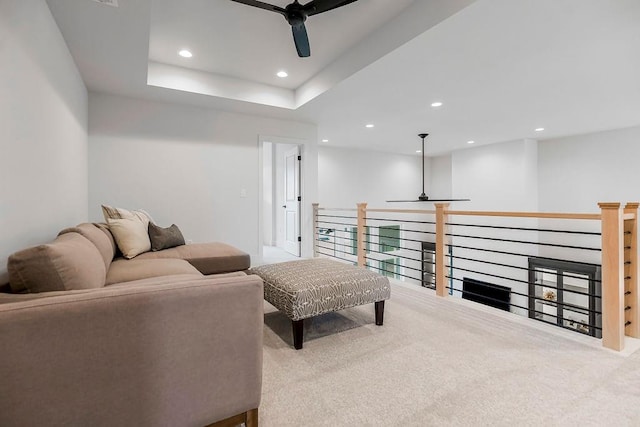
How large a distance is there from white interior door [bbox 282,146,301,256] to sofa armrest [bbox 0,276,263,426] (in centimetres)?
400

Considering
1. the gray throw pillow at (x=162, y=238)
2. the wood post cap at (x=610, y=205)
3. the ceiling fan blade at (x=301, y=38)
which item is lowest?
the gray throw pillow at (x=162, y=238)

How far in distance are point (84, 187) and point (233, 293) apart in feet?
11.0

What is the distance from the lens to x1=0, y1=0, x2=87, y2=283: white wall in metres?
1.58

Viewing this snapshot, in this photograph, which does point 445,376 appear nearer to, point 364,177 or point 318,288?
point 318,288

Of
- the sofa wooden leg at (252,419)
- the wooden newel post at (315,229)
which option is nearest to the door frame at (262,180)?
the wooden newel post at (315,229)

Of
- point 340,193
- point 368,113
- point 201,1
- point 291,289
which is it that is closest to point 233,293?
point 291,289

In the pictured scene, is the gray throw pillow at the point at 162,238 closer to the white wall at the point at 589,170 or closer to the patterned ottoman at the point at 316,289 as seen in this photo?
the patterned ottoman at the point at 316,289

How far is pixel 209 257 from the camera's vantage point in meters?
Answer: 2.86

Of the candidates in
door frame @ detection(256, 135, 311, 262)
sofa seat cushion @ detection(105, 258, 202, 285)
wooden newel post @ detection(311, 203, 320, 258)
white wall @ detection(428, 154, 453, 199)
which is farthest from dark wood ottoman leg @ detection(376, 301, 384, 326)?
white wall @ detection(428, 154, 453, 199)

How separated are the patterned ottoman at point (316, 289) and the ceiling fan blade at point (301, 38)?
178 centimetres

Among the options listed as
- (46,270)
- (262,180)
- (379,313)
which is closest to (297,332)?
(379,313)

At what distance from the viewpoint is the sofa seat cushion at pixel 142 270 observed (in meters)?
1.95

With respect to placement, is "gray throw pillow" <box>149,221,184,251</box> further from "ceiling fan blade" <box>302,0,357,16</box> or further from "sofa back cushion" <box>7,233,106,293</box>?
"ceiling fan blade" <box>302,0,357,16</box>

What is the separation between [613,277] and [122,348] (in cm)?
271
